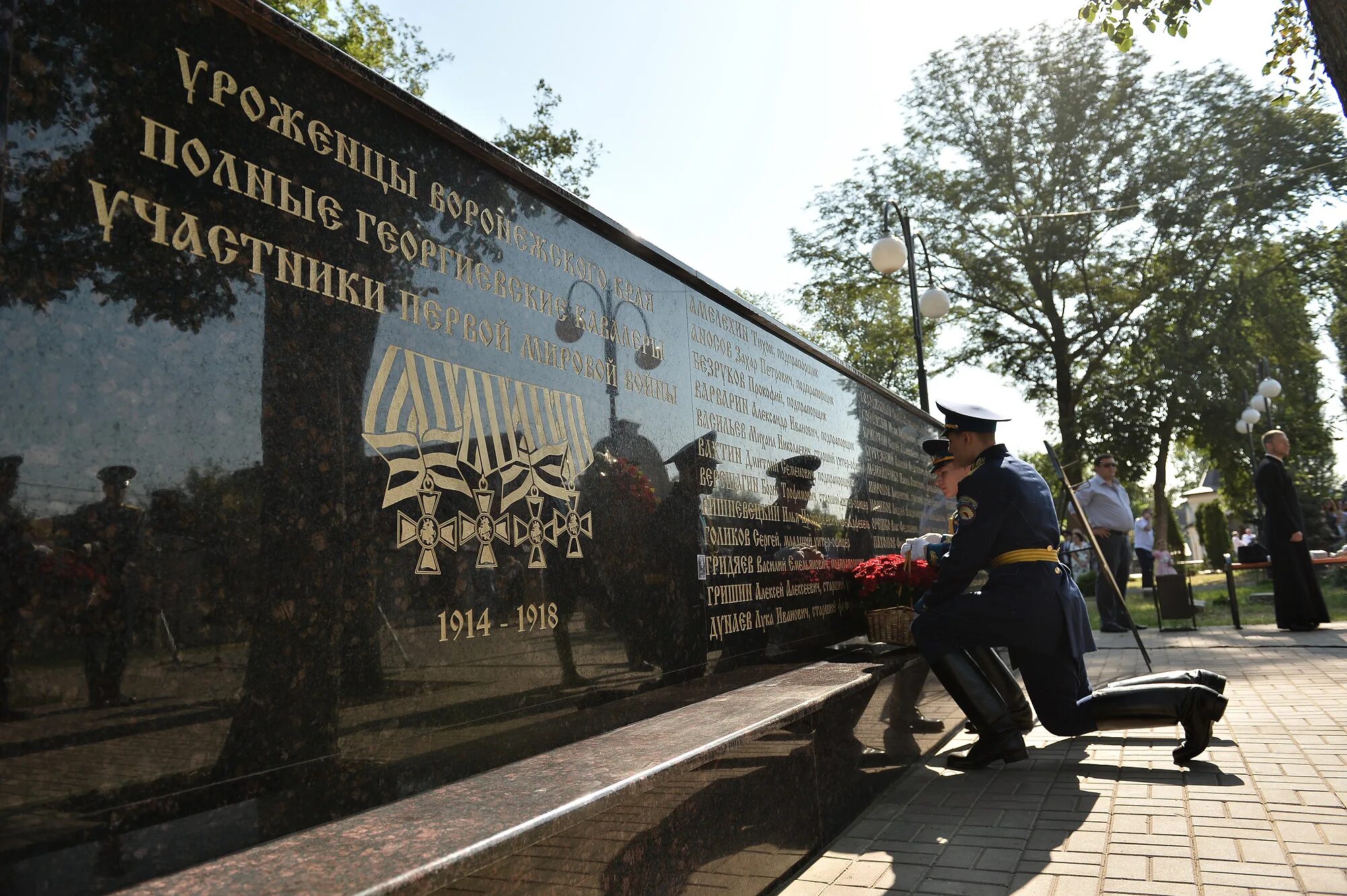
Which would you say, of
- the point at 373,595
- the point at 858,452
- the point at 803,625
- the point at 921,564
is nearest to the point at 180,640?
the point at 373,595

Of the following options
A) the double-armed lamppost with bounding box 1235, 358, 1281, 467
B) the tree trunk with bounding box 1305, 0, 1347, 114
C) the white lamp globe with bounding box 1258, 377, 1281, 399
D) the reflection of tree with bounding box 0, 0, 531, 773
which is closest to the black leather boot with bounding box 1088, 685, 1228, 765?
the reflection of tree with bounding box 0, 0, 531, 773

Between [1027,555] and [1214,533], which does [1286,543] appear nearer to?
[1027,555]

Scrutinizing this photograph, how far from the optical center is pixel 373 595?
102 inches

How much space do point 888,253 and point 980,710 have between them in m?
7.40

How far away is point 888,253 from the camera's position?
1143 cm

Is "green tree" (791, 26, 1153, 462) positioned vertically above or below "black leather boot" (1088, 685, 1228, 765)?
above

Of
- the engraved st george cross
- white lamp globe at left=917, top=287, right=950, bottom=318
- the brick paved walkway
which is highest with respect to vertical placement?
white lamp globe at left=917, top=287, right=950, bottom=318

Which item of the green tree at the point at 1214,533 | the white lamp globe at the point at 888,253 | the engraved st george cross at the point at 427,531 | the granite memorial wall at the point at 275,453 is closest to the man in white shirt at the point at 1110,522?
the white lamp globe at the point at 888,253

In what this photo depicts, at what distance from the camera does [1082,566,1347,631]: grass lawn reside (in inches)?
540

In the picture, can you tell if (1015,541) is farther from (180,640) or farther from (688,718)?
(180,640)

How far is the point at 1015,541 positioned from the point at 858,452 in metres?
2.48

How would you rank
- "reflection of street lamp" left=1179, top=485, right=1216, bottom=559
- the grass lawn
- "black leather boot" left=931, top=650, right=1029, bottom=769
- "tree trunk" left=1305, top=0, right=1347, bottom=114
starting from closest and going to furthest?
"black leather boot" left=931, top=650, right=1029, bottom=769
"tree trunk" left=1305, top=0, right=1347, bottom=114
the grass lawn
"reflection of street lamp" left=1179, top=485, right=1216, bottom=559

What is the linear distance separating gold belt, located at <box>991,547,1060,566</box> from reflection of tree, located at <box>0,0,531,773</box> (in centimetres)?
356

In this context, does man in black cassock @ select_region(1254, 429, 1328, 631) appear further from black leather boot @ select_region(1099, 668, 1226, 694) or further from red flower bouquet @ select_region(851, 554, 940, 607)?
black leather boot @ select_region(1099, 668, 1226, 694)
